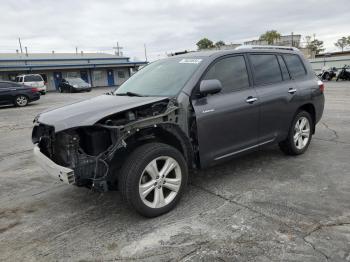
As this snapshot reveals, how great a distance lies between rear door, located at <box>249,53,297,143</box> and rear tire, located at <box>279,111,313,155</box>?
183mm

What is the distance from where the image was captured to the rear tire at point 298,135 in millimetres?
5383

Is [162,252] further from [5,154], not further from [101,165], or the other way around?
[5,154]

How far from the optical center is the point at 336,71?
28281 millimetres

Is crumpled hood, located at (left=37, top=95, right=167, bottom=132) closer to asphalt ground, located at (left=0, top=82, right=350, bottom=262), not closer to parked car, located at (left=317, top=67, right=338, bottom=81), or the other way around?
asphalt ground, located at (left=0, top=82, right=350, bottom=262)

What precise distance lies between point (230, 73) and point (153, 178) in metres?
1.85

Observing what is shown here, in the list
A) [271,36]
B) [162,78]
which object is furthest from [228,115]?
[271,36]

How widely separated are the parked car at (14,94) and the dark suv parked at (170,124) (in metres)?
14.8

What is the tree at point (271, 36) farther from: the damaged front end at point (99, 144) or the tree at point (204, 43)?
the damaged front end at point (99, 144)

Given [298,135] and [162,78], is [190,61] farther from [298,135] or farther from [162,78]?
[298,135]

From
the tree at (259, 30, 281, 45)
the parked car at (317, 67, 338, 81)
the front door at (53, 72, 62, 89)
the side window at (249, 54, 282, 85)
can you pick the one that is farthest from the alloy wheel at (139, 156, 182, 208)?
the tree at (259, 30, 281, 45)

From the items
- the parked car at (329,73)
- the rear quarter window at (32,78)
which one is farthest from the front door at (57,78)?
the parked car at (329,73)

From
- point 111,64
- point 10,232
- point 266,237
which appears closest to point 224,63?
point 266,237

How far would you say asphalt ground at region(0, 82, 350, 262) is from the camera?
2.99m

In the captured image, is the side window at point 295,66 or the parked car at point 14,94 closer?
the side window at point 295,66
